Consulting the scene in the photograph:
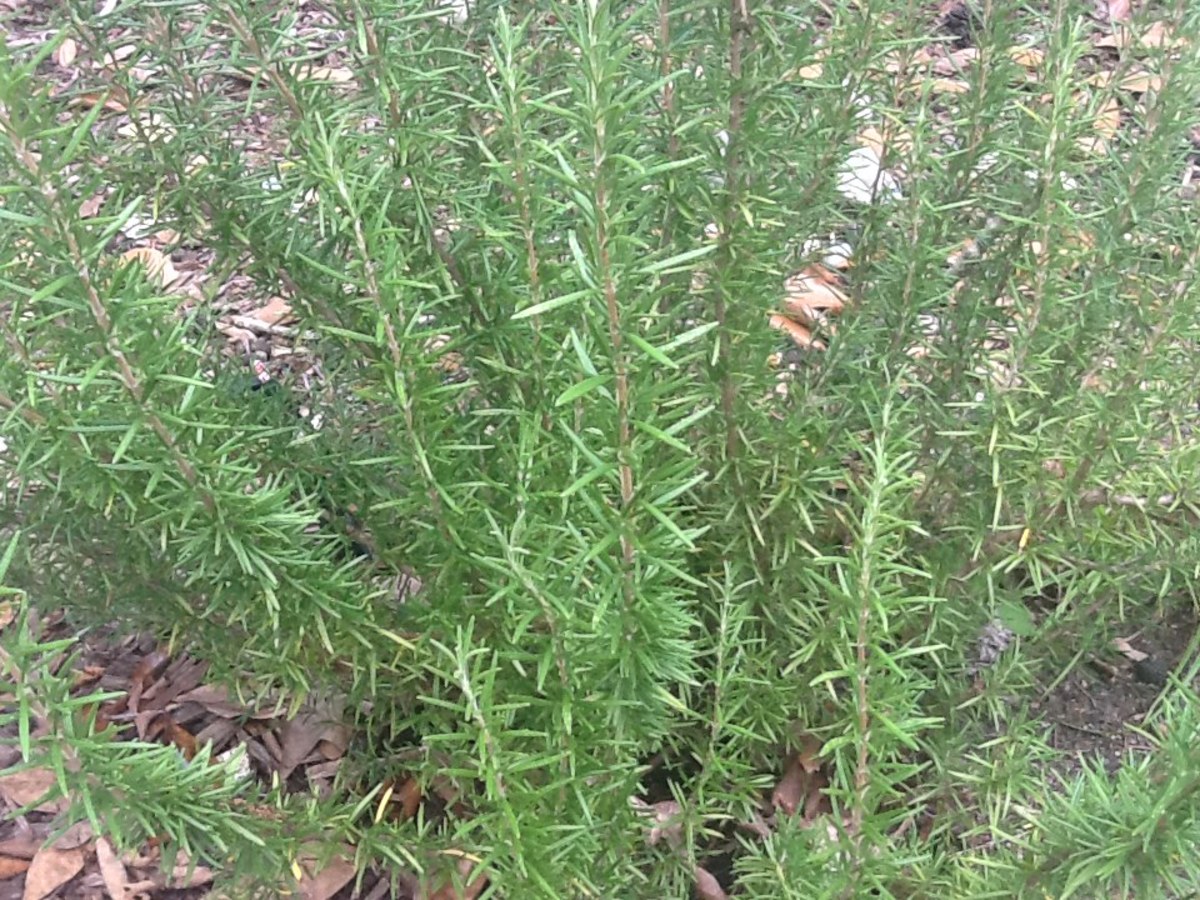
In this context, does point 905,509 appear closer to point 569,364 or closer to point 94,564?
point 569,364

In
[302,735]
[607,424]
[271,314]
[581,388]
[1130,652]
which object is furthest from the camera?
[271,314]

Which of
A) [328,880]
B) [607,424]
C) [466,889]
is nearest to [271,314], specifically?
[328,880]

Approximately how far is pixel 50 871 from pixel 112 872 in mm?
140

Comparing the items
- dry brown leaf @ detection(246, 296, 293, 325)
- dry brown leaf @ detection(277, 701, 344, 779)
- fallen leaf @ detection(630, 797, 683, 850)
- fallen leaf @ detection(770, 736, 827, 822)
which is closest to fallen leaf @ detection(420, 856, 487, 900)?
fallen leaf @ detection(630, 797, 683, 850)

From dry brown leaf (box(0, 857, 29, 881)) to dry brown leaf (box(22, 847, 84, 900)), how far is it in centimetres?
1

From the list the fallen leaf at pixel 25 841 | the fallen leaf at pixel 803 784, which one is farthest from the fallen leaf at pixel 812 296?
the fallen leaf at pixel 25 841

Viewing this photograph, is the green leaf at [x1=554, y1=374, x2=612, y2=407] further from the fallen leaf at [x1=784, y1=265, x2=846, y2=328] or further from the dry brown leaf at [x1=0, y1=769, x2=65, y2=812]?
the dry brown leaf at [x1=0, y1=769, x2=65, y2=812]

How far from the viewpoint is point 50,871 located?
6.89 feet

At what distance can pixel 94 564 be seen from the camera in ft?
5.90

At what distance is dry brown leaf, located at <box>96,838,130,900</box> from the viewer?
204cm

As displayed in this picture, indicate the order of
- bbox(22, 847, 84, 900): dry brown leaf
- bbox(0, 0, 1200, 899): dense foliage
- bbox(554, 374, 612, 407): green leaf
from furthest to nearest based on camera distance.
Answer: bbox(22, 847, 84, 900): dry brown leaf < bbox(0, 0, 1200, 899): dense foliage < bbox(554, 374, 612, 407): green leaf

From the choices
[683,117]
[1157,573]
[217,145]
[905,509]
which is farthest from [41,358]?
[1157,573]

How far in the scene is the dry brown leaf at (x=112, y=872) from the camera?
2.04 metres

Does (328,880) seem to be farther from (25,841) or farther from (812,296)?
(812,296)
